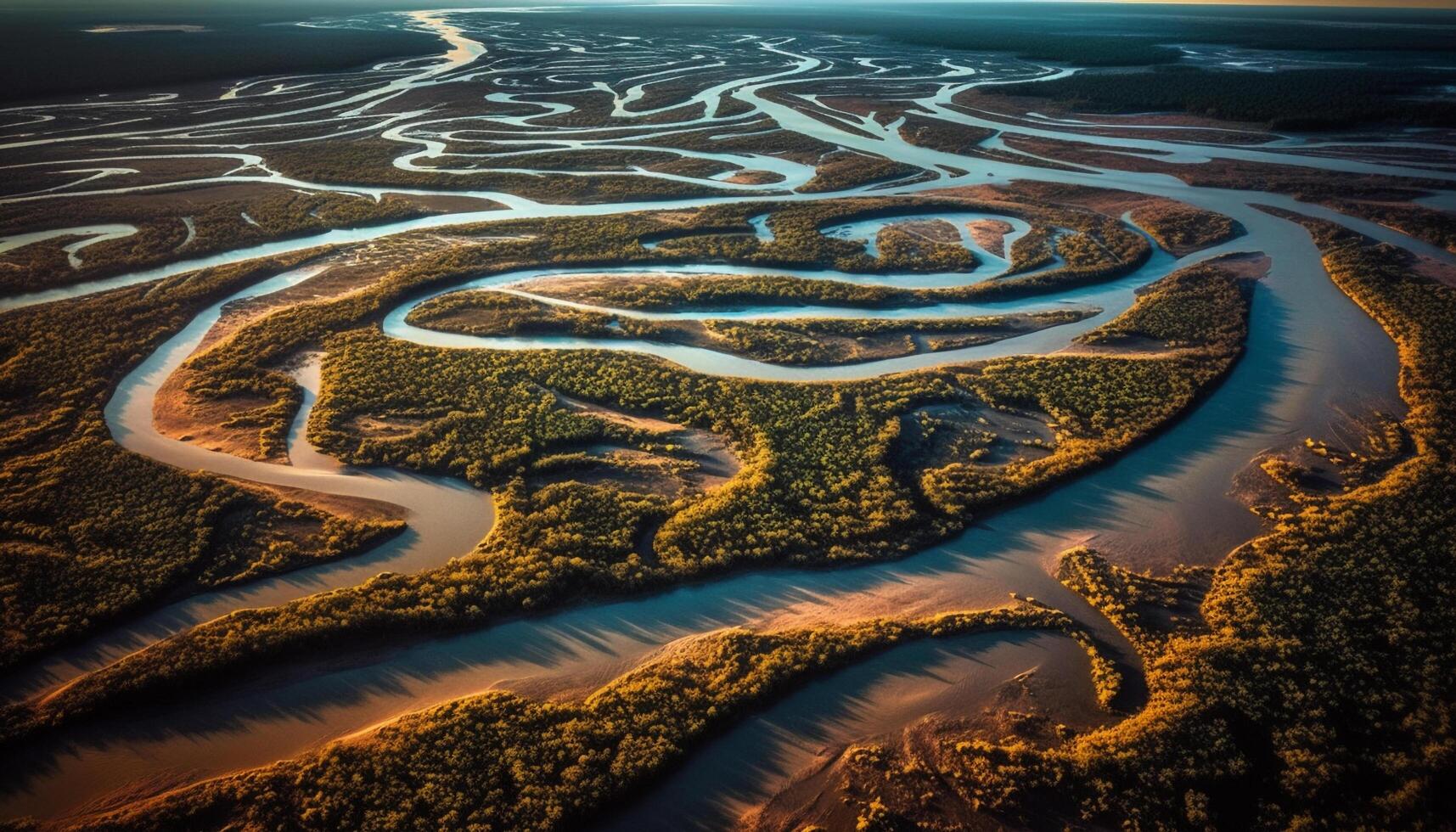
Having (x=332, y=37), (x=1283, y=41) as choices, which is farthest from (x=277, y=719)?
(x=1283, y=41)

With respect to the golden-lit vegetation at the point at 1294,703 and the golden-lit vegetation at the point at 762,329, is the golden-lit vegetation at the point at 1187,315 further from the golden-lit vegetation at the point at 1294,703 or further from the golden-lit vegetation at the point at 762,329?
the golden-lit vegetation at the point at 1294,703

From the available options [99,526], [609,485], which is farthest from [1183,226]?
[99,526]

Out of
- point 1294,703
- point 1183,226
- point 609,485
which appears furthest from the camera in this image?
point 1183,226

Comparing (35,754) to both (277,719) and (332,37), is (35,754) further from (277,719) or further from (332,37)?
(332,37)

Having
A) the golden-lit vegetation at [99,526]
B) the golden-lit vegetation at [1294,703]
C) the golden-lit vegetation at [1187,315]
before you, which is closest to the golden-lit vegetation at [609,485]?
the golden-lit vegetation at [1187,315]

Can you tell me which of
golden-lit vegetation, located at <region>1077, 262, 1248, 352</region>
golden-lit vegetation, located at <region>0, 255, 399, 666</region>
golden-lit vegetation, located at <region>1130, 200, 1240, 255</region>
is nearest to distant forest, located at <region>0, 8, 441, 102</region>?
golden-lit vegetation, located at <region>0, 255, 399, 666</region>

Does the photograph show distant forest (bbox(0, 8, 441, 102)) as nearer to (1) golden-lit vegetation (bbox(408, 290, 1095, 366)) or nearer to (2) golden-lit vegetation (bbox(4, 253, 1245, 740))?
(1) golden-lit vegetation (bbox(408, 290, 1095, 366))

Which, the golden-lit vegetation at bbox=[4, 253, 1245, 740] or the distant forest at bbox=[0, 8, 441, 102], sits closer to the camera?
the golden-lit vegetation at bbox=[4, 253, 1245, 740]

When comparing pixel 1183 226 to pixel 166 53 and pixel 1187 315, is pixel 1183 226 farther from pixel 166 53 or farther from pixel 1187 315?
pixel 166 53
